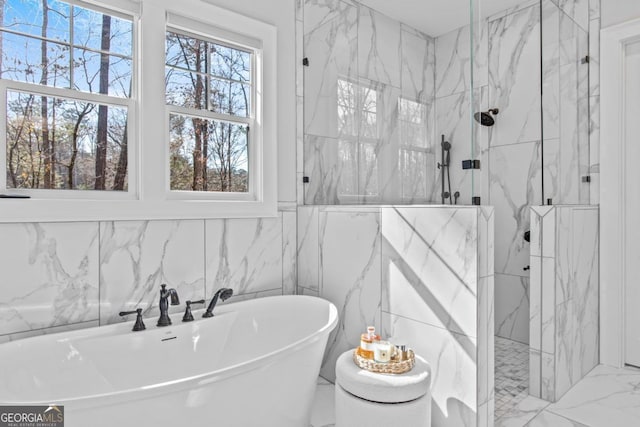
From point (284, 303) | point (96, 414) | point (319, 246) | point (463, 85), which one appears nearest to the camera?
point (96, 414)

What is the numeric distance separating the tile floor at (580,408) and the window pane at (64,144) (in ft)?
5.45

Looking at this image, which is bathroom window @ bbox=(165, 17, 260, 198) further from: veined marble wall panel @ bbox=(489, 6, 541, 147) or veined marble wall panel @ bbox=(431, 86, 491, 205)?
veined marble wall panel @ bbox=(489, 6, 541, 147)

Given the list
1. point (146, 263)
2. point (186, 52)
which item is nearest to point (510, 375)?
point (146, 263)

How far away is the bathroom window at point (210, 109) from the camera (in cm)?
208

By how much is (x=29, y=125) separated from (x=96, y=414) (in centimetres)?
135

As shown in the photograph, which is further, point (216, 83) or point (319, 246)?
point (319, 246)

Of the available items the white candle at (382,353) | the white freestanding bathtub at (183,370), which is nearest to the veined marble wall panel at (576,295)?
the white candle at (382,353)

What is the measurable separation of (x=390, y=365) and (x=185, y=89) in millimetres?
1837

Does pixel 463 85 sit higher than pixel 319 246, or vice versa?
pixel 463 85

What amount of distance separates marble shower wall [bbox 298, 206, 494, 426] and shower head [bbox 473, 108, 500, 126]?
467 mm

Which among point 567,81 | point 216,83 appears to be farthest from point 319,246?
point 567,81

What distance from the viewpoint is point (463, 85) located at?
1699 mm

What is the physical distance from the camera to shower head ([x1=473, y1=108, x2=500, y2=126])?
5.80 ft

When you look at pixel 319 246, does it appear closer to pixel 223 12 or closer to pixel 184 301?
pixel 184 301
